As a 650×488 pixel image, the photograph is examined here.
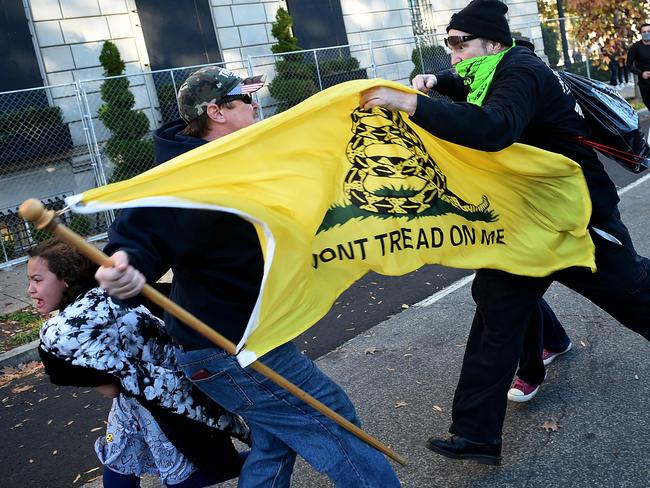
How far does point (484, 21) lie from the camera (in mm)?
3191

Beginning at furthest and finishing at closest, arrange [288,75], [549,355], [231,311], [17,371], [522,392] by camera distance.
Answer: [288,75]
[17,371]
[549,355]
[522,392]
[231,311]

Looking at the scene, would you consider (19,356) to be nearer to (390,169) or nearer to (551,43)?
(390,169)

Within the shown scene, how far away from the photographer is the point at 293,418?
8.63ft

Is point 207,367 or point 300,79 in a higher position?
point 300,79

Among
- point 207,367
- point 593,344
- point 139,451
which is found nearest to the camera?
point 207,367

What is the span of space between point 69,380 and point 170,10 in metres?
13.3

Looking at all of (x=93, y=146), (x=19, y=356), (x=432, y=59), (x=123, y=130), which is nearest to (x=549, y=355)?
(x=19, y=356)

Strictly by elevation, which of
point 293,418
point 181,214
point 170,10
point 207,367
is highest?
point 170,10

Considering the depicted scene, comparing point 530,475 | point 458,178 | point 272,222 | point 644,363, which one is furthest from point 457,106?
point 644,363

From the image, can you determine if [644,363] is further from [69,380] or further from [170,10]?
[170,10]

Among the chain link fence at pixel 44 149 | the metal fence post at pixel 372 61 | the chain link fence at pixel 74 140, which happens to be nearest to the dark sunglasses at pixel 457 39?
the chain link fence at pixel 74 140

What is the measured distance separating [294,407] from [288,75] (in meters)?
13.7

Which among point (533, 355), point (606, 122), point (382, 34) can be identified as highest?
point (382, 34)

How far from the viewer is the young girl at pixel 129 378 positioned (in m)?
2.69
